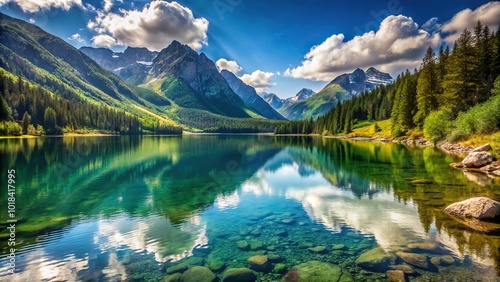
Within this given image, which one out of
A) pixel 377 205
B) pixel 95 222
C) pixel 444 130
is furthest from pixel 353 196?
pixel 444 130

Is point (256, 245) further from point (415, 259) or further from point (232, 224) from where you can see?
point (415, 259)

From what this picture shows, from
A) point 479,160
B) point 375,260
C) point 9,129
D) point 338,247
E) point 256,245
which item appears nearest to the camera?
point 375,260

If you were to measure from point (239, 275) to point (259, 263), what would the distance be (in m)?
1.73

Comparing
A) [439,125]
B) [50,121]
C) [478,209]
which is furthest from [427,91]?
[50,121]

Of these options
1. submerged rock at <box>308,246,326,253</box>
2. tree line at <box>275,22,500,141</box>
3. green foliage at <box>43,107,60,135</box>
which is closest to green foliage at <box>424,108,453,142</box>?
tree line at <box>275,22,500,141</box>

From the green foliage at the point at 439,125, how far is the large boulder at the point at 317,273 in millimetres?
79279

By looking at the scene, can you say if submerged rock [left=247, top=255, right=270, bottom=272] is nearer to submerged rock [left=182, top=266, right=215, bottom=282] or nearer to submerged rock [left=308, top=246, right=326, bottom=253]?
submerged rock [left=182, top=266, right=215, bottom=282]

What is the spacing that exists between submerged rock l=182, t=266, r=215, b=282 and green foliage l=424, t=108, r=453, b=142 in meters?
83.8

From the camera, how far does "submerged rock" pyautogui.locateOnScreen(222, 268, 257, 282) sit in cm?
1379

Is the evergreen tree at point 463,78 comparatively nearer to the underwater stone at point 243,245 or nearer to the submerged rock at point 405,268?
the submerged rock at point 405,268

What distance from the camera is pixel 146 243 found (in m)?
18.6

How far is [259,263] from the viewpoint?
15.5 m

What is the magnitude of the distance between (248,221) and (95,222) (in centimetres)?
1268

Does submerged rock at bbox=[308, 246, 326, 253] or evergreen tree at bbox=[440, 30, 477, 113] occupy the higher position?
evergreen tree at bbox=[440, 30, 477, 113]
